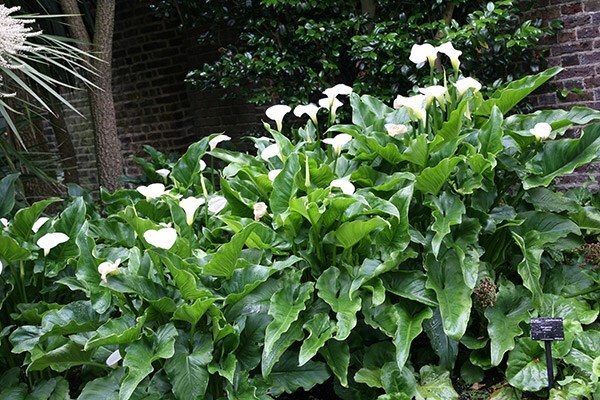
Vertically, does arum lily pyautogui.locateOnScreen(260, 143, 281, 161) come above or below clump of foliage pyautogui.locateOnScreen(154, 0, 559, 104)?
below

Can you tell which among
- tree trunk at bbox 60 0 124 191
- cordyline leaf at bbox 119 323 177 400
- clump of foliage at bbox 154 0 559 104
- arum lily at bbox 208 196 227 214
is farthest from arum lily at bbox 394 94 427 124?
tree trunk at bbox 60 0 124 191

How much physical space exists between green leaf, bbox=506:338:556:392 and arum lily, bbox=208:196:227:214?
3.54 feet

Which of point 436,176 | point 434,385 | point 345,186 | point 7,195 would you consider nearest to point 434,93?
point 436,176

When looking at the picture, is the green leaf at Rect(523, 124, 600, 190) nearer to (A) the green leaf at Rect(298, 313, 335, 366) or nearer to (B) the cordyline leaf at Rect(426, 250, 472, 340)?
(B) the cordyline leaf at Rect(426, 250, 472, 340)

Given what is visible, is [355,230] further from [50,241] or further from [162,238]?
[50,241]

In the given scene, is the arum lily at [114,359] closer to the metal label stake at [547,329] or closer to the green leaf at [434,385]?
the green leaf at [434,385]

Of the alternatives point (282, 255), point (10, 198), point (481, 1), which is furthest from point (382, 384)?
point (481, 1)

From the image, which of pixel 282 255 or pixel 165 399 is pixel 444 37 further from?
pixel 165 399

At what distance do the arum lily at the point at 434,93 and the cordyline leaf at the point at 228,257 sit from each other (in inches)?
30.8

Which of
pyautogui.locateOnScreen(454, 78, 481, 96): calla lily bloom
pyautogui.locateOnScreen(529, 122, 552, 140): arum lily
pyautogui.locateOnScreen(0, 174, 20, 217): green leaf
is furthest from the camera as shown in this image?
pyautogui.locateOnScreen(0, 174, 20, 217): green leaf

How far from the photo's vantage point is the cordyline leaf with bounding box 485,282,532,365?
216 centimetres

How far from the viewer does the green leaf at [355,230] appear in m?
2.11

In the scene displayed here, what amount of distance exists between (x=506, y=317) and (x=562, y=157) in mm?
586

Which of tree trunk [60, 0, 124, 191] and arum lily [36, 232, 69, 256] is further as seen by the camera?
tree trunk [60, 0, 124, 191]
